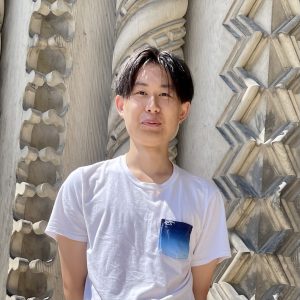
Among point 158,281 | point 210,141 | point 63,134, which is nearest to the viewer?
point 158,281

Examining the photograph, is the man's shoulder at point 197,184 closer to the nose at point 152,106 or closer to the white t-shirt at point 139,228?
the white t-shirt at point 139,228

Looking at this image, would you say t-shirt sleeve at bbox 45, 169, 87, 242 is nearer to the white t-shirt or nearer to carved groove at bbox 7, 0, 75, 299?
the white t-shirt

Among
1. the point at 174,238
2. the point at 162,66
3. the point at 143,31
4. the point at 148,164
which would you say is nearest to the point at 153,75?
the point at 162,66

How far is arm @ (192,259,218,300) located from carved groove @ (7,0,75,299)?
45 cm

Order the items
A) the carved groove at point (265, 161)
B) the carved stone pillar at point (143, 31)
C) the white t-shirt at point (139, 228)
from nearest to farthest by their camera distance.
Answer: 1. the white t-shirt at point (139, 228)
2. the carved groove at point (265, 161)
3. the carved stone pillar at point (143, 31)

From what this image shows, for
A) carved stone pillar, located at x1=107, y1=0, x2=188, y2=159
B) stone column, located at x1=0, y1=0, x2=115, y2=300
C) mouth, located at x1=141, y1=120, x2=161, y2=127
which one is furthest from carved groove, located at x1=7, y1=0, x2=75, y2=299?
mouth, located at x1=141, y1=120, x2=161, y2=127

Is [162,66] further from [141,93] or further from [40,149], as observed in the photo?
[40,149]

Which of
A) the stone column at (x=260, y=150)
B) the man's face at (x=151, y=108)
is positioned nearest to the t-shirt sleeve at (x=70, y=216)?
the man's face at (x=151, y=108)

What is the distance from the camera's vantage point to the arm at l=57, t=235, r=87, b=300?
1.09 m

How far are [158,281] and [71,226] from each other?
161mm


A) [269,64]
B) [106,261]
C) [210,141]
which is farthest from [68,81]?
[106,261]

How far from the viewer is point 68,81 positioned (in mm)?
1515

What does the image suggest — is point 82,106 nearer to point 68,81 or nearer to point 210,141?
point 68,81

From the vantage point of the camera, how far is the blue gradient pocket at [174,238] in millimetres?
1025
